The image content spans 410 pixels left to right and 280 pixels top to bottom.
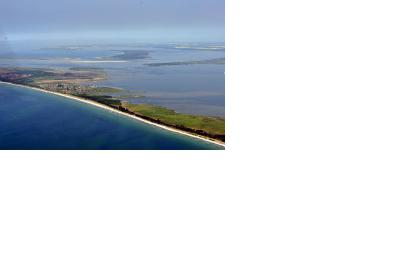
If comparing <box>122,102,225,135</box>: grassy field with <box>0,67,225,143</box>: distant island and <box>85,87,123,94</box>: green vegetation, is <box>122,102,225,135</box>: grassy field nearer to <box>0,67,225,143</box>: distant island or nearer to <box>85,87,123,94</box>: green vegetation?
<box>0,67,225,143</box>: distant island

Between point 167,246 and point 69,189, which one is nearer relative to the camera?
point 167,246

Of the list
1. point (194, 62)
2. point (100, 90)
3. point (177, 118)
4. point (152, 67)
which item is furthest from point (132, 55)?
point (177, 118)

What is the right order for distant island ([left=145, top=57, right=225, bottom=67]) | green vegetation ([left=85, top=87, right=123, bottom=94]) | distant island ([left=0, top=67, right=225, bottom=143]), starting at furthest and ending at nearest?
green vegetation ([left=85, top=87, right=123, bottom=94]) < distant island ([left=0, top=67, right=225, bottom=143]) < distant island ([left=145, top=57, right=225, bottom=67])

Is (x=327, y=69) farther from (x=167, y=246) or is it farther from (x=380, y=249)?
(x=167, y=246)

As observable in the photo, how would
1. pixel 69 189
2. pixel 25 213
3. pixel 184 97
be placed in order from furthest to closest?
1. pixel 184 97
2. pixel 69 189
3. pixel 25 213

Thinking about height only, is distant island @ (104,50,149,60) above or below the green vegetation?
above

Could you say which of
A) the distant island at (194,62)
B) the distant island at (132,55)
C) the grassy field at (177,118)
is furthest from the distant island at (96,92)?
the distant island at (194,62)

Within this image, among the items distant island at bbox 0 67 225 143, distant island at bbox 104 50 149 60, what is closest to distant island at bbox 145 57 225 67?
distant island at bbox 104 50 149 60

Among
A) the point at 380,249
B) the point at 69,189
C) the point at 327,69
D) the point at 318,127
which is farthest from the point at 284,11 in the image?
the point at 69,189

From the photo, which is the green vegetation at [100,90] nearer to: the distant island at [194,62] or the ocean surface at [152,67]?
the ocean surface at [152,67]
